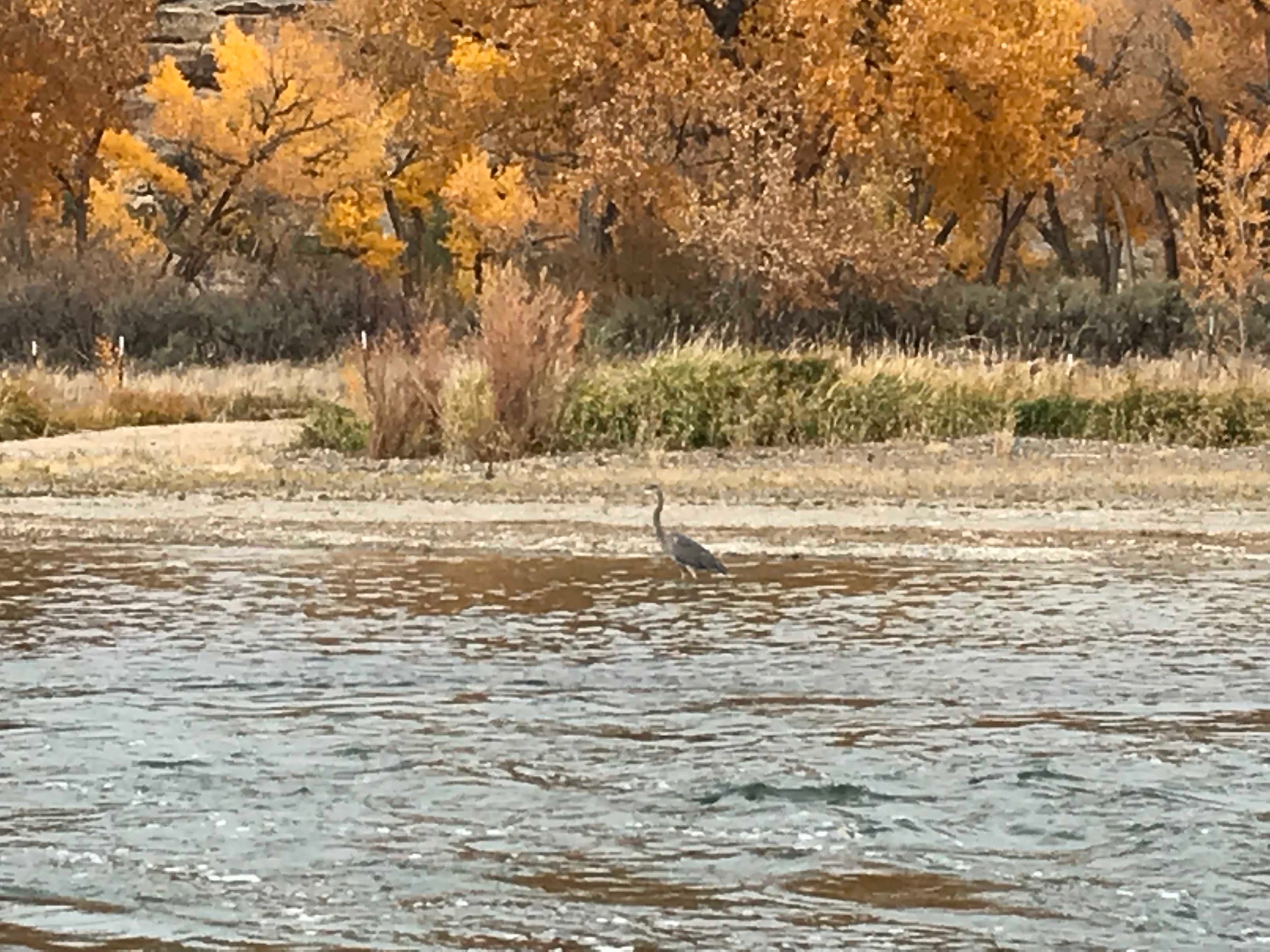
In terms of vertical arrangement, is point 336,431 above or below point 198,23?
below

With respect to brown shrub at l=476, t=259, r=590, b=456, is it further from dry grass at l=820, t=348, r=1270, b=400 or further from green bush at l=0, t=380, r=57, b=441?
green bush at l=0, t=380, r=57, b=441

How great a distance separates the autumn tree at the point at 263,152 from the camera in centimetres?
6150

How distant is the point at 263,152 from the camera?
61.5m

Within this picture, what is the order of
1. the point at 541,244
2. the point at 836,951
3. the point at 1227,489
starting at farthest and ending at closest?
the point at 541,244
the point at 1227,489
the point at 836,951

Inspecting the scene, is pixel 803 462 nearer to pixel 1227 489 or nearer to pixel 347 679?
pixel 1227 489

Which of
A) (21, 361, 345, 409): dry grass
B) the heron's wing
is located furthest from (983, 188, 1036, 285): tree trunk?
the heron's wing

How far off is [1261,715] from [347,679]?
475 centimetres

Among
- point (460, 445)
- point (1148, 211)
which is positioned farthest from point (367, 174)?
point (460, 445)

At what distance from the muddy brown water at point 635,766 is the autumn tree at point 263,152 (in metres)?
45.4

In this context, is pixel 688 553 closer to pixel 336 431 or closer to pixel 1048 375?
pixel 336 431

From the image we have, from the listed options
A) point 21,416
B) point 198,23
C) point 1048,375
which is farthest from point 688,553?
point 198,23

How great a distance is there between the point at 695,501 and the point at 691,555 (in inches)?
227

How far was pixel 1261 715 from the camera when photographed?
39.4 feet

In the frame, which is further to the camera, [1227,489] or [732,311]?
[732,311]
